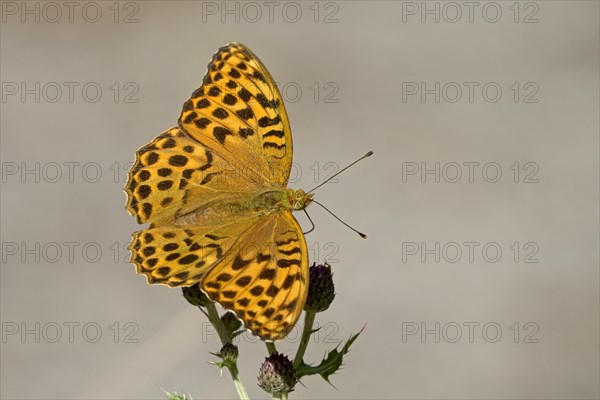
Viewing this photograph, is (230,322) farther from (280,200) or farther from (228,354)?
(280,200)

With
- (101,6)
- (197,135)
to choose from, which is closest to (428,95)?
(101,6)

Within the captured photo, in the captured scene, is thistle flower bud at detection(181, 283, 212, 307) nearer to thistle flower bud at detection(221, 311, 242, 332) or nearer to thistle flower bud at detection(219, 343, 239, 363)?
thistle flower bud at detection(221, 311, 242, 332)

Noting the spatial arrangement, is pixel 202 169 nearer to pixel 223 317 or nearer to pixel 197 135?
pixel 197 135

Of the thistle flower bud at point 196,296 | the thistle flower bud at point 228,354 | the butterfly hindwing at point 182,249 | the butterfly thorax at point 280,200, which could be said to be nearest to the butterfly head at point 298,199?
the butterfly thorax at point 280,200

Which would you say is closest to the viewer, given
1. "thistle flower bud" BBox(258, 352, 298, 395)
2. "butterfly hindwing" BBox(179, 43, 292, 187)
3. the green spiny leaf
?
"thistle flower bud" BBox(258, 352, 298, 395)

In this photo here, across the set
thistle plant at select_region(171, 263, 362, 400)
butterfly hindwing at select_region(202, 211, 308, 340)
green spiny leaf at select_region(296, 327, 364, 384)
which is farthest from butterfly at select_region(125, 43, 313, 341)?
green spiny leaf at select_region(296, 327, 364, 384)

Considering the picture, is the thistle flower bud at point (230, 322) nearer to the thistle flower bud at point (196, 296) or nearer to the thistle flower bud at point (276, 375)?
the thistle flower bud at point (196, 296)
